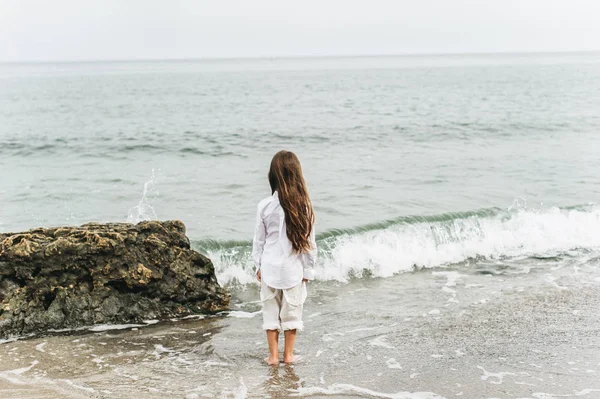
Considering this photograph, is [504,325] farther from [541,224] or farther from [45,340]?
[541,224]

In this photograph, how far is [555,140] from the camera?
21172 mm

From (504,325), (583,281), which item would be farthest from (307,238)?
(583,281)

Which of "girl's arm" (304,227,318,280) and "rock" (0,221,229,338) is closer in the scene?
"girl's arm" (304,227,318,280)

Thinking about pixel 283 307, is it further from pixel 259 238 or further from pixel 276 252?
pixel 259 238

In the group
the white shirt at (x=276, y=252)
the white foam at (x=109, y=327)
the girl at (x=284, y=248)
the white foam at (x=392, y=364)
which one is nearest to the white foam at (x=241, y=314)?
the white foam at (x=109, y=327)

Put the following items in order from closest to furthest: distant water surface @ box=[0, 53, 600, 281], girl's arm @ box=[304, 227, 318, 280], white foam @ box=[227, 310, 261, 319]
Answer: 1. girl's arm @ box=[304, 227, 318, 280]
2. white foam @ box=[227, 310, 261, 319]
3. distant water surface @ box=[0, 53, 600, 281]

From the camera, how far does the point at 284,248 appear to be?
16.1 feet

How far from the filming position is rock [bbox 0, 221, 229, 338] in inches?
235

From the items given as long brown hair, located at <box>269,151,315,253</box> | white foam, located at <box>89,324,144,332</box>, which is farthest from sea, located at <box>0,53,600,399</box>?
long brown hair, located at <box>269,151,315,253</box>

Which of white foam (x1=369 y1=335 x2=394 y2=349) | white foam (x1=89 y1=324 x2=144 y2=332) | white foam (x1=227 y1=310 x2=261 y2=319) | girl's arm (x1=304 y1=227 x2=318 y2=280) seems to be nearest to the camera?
girl's arm (x1=304 y1=227 x2=318 y2=280)

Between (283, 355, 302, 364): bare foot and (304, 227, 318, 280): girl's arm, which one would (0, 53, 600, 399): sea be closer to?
(283, 355, 302, 364): bare foot

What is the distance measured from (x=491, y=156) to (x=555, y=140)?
Answer: 4.49 meters

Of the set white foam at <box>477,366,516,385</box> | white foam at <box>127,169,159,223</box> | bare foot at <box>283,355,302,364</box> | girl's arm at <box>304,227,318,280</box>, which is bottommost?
white foam at <box>127,169,159,223</box>

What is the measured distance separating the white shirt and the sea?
2.45 feet
